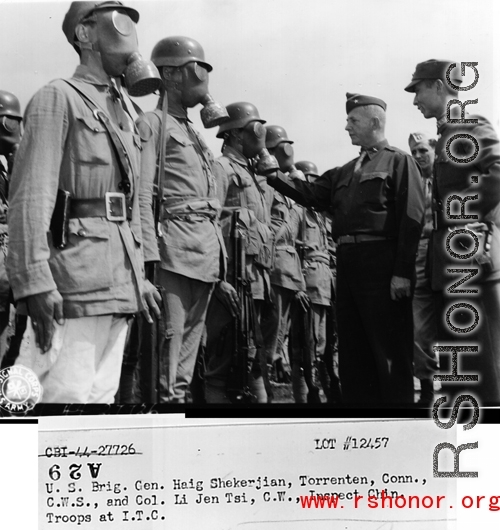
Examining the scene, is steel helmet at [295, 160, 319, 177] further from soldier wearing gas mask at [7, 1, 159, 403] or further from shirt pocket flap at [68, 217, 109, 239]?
shirt pocket flap at [68, 217, 109, 239]

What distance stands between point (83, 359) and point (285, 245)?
1317 mm

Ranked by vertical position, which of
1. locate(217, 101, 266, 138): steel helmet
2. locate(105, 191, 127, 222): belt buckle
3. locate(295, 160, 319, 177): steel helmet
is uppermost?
locate(217, 101, 266, 138): steel helmet

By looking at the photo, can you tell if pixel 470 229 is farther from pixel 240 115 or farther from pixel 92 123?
pixel 92 123

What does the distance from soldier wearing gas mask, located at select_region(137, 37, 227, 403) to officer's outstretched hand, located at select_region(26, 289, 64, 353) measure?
66cm

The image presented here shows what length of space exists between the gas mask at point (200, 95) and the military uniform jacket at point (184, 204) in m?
A: 0.10

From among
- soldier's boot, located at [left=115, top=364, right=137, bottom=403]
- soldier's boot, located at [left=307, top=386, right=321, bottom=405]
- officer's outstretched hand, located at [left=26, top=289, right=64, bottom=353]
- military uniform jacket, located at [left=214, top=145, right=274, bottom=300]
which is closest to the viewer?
officer's outstretched hand, located at [left=26, top=289, right=64, bottom=353]

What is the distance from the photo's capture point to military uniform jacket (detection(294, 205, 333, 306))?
497 cm

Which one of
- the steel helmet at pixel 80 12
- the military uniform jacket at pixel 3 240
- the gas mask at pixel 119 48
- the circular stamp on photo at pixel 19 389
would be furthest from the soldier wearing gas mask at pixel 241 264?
the military uniform jacket at pixel 3 240

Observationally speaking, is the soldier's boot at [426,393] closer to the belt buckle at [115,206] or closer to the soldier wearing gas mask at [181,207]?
the soldier wearing gas mask at [181,207]

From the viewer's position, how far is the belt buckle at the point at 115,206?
426 cm

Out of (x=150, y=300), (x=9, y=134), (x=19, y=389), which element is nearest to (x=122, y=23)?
(x=9, y=134)

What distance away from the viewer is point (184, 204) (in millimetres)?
4797

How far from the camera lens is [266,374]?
4922 millimetres

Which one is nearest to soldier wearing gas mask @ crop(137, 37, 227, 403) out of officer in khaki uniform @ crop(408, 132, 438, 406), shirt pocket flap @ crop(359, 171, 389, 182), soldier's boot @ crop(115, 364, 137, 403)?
soldier's boot @ crop(115, 364, 137, 403)
